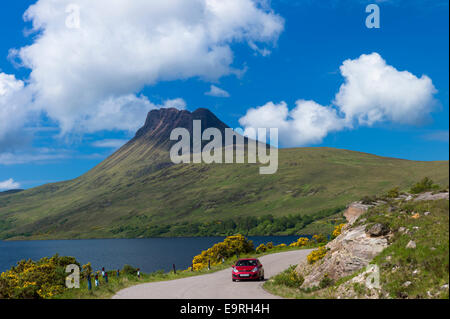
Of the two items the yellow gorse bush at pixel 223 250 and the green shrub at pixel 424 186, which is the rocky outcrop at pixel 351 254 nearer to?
the green shrub at pixel 424 186

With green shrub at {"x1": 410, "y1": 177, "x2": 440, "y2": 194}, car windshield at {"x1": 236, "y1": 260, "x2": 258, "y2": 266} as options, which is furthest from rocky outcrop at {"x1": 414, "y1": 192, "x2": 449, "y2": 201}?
car windshield at {"x1": 236, "y1": 260, "x2": 258, "y2": 266}

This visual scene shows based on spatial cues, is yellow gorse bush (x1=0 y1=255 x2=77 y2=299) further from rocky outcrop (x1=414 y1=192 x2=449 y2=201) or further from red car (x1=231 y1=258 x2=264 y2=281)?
rocky outcrop (x1=414 y1=192 x2=449 y2=201)

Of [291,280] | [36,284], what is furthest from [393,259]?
[36,284]

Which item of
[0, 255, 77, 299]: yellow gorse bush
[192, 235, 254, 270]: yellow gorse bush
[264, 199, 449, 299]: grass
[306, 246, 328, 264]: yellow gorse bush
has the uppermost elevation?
[264, 199, 449, 299]: grass

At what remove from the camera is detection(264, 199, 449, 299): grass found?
54.3 ft

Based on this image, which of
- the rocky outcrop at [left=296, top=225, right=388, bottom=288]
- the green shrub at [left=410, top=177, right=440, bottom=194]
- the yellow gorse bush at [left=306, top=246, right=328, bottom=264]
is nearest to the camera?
the rocky outcrop at [left=296, top=225, right=388, bottom=288]

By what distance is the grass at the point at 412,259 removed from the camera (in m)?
16.6

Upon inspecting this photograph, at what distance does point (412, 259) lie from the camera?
18.5 metres

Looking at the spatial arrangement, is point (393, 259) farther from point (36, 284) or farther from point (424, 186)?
point (36, 284)

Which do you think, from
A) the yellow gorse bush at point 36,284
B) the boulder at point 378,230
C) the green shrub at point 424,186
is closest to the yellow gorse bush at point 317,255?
the boulder at point 378,230

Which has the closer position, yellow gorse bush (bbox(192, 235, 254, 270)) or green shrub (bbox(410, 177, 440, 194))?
green shrub (bbox(410, 177, 440, 194))
